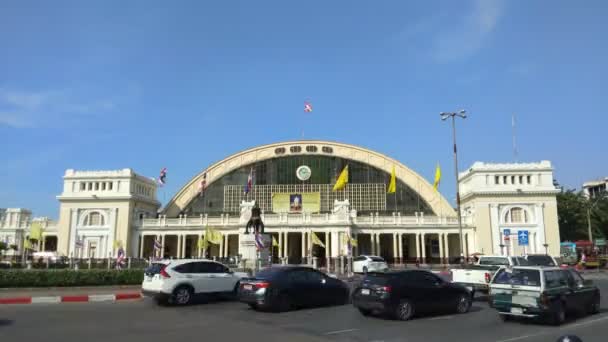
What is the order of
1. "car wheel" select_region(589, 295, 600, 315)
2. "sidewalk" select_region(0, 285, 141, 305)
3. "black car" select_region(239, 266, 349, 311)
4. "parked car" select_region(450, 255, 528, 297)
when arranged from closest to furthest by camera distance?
1. "car wheel" select_region(589, 295, 600, 315)
2. "black car" select_region(239, 266, 349, 311)
3. "sidewalk" select_region(0, 285, 141, 305)
4. "parked car" select_region(450, 255, 528, 297)

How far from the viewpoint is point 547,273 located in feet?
48.2

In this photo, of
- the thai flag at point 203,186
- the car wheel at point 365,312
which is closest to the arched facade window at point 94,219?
the thai flag at point 203,186

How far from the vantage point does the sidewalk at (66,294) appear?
66.9 ft

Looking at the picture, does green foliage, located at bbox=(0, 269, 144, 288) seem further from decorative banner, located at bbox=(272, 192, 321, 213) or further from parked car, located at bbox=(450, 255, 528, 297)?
decorative banner, located at bbox=(272, 192, 321, 213)

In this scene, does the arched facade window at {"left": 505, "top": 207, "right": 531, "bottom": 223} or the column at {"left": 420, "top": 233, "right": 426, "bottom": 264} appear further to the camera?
the column at {"left": 420, "top": 233, "right": 426, "bottom": 264}

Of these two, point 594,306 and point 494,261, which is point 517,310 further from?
point 494,261

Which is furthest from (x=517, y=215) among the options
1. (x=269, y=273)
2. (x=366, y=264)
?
(x=269, y=273)

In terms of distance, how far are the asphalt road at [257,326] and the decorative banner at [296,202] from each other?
58.4m

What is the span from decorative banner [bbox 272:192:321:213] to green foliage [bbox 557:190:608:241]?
4578 cm

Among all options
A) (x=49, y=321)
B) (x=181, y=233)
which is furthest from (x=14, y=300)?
(x=181, y=233)

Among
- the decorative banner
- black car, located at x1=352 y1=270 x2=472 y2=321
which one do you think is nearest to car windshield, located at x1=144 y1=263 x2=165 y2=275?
black car, located at x1=352 y1=270 x2=472 y2=321

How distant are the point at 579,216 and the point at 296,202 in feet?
172

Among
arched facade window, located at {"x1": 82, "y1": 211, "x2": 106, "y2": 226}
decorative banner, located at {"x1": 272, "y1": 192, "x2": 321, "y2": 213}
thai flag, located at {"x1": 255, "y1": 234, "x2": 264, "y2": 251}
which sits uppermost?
decorative banner, located at {"x1": 272, "y1": 192, "x2": 321, "y2": 213}

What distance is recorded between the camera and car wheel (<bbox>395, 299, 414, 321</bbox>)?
15.4 metres
